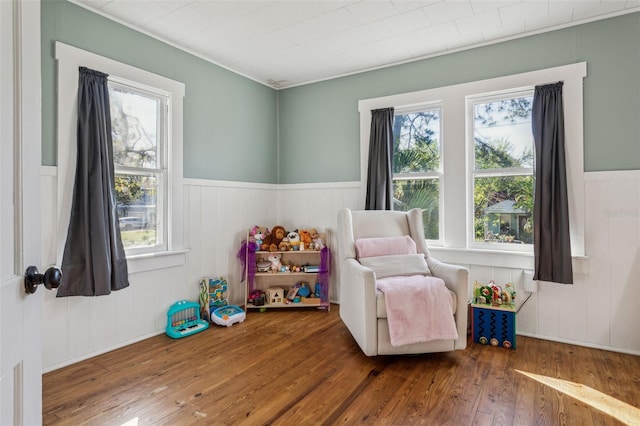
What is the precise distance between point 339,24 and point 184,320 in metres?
2.78

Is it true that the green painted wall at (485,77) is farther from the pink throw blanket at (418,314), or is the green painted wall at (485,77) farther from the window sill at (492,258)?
the pink throw blanket at (418,314)

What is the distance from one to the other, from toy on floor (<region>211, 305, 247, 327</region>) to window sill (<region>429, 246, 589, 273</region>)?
188 cm

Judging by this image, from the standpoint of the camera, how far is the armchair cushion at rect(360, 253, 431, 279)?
272 centimetres

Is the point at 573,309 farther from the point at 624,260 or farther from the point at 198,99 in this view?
the point at 198,99

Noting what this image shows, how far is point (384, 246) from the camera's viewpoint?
294 cm

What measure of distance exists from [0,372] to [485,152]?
3368mm

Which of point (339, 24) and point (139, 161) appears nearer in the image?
point (339, 24)

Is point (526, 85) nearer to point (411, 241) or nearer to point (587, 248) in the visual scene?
point (587, 248)

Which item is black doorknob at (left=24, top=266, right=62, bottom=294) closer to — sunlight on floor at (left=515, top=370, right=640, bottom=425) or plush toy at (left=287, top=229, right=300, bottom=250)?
sunlight on floor at (left=515, top=370, right=640, bottom=425)

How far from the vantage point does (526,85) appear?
2.90m

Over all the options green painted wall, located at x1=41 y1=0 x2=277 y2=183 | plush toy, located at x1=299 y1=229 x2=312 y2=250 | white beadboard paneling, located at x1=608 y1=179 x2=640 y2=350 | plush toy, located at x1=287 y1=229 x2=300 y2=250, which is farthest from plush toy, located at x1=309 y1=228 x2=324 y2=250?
white beadboard paneling, located at x1=608 y1=179 x2=640 y2=350

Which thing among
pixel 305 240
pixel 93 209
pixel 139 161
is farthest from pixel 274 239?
pixel 93 209

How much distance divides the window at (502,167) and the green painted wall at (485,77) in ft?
0.99

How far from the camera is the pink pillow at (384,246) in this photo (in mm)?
2914
